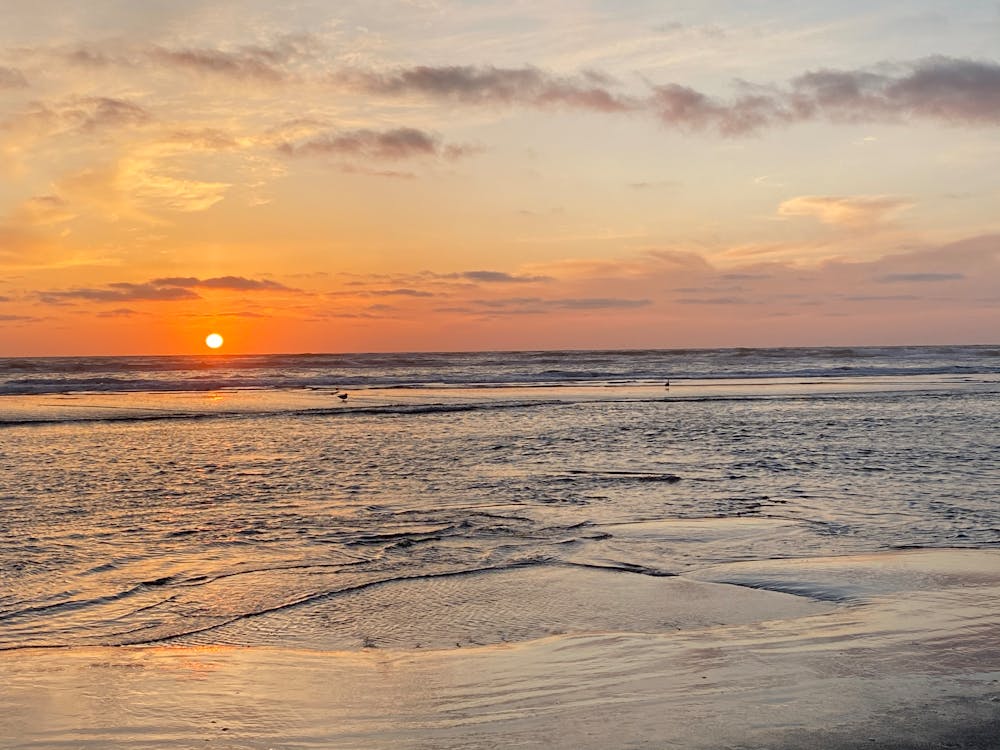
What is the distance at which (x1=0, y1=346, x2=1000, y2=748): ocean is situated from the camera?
23.9 ft

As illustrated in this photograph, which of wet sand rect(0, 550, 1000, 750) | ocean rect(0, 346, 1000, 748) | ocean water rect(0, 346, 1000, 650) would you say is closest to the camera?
wet sand rect(0, 550, 1000, 750)

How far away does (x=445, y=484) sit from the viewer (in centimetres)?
1505

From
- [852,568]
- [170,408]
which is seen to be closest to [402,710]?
[852,568]

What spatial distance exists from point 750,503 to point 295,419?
771 inches

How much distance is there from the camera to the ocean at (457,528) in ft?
23.9

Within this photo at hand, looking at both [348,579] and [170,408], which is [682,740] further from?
[170,408]

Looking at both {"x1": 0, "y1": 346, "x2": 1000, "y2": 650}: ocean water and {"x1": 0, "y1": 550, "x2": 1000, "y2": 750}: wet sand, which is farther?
{"x1": 0, "y1": 346, "x2": 1000, "y2": 650}: ocean water

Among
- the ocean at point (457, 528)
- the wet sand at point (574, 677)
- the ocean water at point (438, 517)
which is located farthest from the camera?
the ocean water at point (438, 517)

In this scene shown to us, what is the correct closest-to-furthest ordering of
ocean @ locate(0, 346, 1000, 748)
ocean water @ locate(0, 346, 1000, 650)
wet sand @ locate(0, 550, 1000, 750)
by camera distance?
wet sand @ locate(0, 550, 1000, 750), ocean @ locate(0, 346, 1000, 748), ocean water @ locate(0, 346, 1000, 650)

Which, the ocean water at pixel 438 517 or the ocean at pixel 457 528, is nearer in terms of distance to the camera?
the ocean at pixel 457 528

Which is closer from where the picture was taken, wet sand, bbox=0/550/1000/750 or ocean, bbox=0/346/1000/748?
wet sand, bbox=0/550/1000/750

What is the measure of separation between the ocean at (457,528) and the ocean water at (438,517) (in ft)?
0.15

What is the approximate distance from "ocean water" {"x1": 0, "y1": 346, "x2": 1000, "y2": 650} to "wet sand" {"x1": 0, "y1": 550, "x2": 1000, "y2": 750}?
0.38ft

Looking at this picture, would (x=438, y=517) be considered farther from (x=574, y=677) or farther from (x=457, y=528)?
(x=574, y=677)
